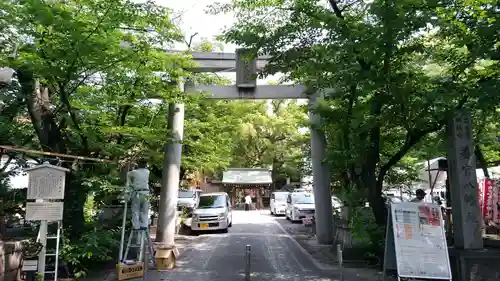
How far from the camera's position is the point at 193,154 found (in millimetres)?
18984

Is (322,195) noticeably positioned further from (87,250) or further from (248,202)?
(248,202)

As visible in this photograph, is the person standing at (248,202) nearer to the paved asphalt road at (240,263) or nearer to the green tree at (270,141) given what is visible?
the green tree at (270,141)

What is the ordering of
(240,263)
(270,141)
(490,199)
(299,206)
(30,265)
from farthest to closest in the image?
(270,141) → (299,206) → (490,199) → (240,263) → (30,265)

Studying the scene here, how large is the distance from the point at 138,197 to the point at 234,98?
6211 mm

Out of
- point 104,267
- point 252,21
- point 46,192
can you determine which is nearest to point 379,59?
point 252,21

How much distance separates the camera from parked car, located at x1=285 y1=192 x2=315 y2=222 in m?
24.2

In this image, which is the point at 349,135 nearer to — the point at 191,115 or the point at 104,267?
the point at 104,267

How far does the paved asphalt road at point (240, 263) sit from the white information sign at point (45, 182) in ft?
8.92

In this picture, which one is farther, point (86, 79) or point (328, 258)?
point (328, 258)

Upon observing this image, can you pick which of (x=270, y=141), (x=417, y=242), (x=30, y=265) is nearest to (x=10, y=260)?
A: (x=30, y=265)

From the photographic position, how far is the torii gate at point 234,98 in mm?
13930

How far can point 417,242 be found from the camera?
787 cm

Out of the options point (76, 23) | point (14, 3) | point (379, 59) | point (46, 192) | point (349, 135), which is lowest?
point (46, 192)

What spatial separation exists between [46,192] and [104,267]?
3111 mm
